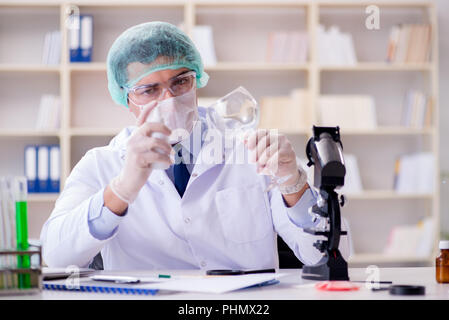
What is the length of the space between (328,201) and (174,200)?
0.64 meters

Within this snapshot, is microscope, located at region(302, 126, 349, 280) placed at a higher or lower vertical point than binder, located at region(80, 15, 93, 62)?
lower

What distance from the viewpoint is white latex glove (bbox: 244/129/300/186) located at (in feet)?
4.53

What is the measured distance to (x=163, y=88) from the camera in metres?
1.79

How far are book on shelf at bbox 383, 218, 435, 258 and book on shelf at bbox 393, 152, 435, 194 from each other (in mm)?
230

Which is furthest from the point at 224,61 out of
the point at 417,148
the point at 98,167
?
the point at 98,167

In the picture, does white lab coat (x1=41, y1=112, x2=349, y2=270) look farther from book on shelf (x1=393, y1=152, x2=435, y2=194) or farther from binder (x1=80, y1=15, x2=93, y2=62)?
book on shelf (x1=393, y1=152, x2=435, y2=194)

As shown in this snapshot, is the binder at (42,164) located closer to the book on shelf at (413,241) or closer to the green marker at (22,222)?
the book on shelf at (413,241)

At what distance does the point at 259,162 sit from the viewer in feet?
4.59

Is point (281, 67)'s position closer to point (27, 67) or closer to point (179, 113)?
point (27, 67)

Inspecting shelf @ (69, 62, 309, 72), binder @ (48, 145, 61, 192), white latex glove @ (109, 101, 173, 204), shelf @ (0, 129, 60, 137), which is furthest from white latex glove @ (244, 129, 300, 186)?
shelf @ (0, 129, 60, 137)
